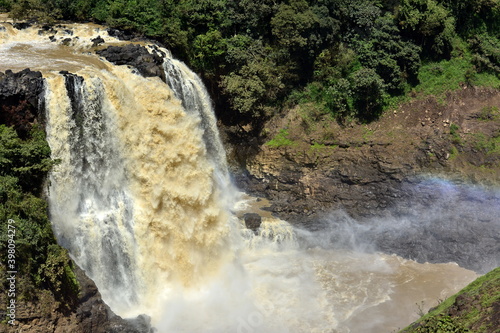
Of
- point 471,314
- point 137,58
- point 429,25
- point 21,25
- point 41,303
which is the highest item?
point 429,25

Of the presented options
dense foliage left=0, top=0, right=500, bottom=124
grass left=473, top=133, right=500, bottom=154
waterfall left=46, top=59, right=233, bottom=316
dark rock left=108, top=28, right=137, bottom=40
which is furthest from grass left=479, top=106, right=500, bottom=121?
dark rock left=108, top=28, right=137, bottom=40

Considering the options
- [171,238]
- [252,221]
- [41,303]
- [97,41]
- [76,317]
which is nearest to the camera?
[41,303]

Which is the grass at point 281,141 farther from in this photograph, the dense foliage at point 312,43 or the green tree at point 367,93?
the green tree at point 367,93

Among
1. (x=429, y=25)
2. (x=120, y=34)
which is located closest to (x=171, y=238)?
(x=120, y=34)

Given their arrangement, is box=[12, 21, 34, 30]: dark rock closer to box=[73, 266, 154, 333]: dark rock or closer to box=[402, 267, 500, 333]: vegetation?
box=[73, 266, 154, 333]: dark rock

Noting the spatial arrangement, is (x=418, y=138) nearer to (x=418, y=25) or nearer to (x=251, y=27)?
(x=418, y=25)

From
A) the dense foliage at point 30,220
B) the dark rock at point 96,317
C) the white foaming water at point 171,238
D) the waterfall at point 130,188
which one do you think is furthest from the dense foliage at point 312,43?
the dark rock at point 96,317

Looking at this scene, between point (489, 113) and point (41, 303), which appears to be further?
point (489, 113)

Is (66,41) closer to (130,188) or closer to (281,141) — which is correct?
(130,188)
